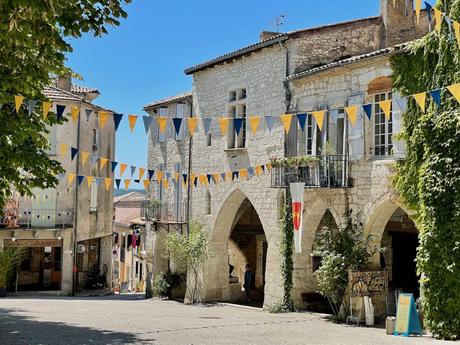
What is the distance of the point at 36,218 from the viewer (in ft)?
81.5

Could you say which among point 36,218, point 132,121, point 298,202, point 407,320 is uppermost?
point 132,121

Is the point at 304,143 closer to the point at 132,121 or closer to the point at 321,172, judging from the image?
the point at 321,172

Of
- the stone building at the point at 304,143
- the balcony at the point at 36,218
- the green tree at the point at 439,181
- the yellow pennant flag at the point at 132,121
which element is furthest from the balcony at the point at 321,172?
the balcony at the point at 36,218

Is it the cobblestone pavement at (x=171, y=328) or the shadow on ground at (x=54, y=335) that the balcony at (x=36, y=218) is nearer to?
the cobblestone pavement at (x=171, y=328)

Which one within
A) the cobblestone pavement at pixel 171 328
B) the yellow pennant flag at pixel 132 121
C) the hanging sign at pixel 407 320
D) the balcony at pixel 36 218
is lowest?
the cobblestone pavement at pixel 171 328

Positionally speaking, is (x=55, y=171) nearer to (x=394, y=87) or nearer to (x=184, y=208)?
(x=394, y=87)

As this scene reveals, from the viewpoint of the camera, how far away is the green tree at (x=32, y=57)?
8.05 m

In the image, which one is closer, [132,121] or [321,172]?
[132,121]

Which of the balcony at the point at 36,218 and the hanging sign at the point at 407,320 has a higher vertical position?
the balcony at the point at 36,218

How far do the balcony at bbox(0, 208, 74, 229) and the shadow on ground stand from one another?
1122 centimetres

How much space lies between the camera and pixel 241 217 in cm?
2352

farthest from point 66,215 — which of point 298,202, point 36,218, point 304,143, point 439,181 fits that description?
point 439,181

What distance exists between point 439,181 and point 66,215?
17.4m

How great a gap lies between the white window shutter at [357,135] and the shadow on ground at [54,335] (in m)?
6.96
